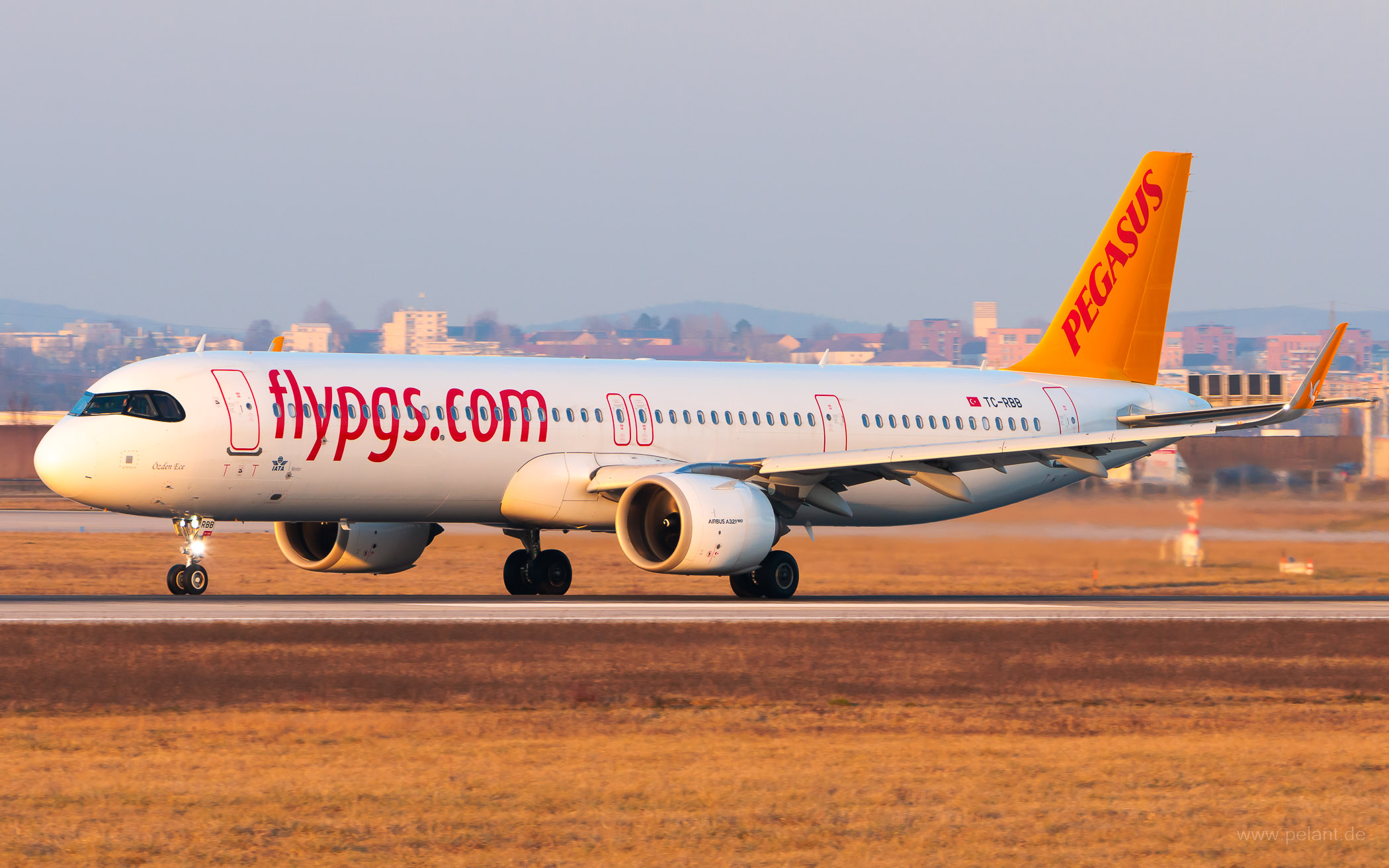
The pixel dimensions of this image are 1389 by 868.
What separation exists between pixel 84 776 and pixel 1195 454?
3196cm

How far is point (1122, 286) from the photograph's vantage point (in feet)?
129

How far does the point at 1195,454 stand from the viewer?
4231 centimetres

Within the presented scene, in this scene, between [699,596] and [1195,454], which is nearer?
[699,596]

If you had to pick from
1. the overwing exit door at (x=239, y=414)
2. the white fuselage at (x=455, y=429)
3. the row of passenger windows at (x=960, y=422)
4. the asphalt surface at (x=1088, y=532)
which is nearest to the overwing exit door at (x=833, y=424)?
the white fuselage at (x=455, y=429)

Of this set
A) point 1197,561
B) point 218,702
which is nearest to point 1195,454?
point 1197,561

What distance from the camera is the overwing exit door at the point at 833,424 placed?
114ft

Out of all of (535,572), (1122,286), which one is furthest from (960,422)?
(535,572)

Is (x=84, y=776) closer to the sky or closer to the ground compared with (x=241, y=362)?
closer to the ground

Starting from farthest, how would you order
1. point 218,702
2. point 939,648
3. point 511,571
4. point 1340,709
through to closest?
point 511,571 < point 939,648 < point 1340,709 < point 218,702

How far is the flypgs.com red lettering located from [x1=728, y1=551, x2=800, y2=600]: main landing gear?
4357 mm

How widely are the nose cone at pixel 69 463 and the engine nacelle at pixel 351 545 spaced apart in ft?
17.2

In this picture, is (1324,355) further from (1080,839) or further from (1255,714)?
(1080,839)

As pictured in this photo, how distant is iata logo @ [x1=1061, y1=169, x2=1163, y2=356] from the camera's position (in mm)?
39375

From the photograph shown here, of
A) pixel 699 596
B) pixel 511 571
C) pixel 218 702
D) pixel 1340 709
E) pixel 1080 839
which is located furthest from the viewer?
pixel 511 571
